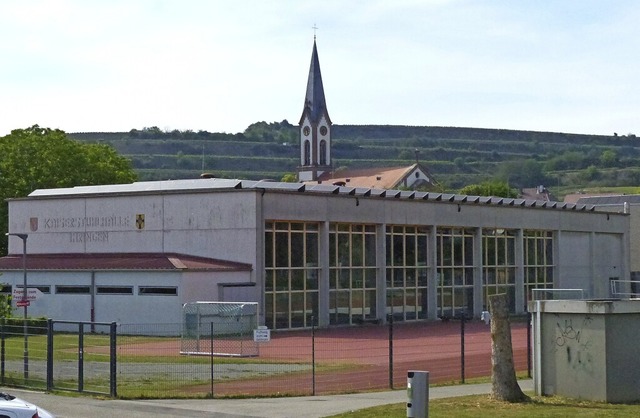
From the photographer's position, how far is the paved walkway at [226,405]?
74.1ft

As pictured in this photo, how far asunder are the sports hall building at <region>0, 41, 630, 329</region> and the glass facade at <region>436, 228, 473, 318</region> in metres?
0.08

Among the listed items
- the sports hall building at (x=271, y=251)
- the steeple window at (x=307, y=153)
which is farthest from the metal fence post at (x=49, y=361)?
the steeple window at (x=307, y=153)

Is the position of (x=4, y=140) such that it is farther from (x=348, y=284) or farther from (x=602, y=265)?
(x=602, y=265)

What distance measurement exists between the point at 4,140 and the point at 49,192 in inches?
819

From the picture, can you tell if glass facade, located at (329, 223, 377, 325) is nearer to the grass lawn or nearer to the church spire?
the grass lawn

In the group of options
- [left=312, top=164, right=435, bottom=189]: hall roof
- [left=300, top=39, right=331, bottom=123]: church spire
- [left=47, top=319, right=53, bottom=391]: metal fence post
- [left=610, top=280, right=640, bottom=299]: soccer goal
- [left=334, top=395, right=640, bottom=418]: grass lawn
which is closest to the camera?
[left=334, top=395, right=640, bottom=418]: grass lawn

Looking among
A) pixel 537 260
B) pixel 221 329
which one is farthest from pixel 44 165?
pixel 221 329

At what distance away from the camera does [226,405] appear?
24141 millimetres

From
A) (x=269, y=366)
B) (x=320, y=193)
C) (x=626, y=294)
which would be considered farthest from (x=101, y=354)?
(x=626, y=294)

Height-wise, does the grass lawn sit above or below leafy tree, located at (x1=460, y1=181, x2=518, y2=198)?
below

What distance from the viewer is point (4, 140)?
78000mm

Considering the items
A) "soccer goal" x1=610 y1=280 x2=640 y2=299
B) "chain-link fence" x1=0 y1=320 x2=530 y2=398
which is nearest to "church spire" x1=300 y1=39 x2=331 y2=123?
"soccer goal" x1=610 y1=280 x2=640 y2=299

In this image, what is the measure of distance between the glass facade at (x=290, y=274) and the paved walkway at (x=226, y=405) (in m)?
24.5

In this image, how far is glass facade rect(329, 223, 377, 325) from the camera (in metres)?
54.7
